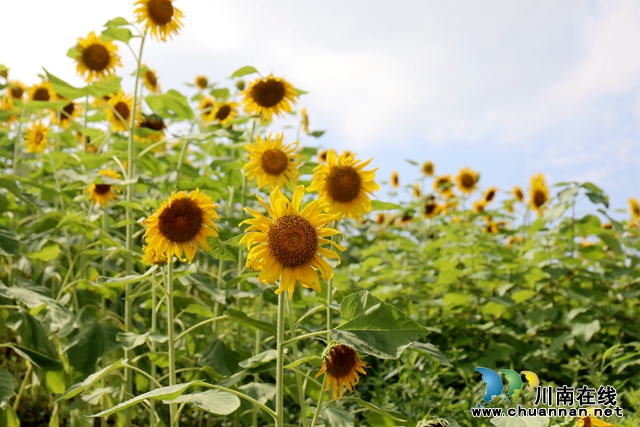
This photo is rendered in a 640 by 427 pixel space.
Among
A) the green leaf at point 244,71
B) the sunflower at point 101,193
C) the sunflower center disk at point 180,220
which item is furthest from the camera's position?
the sunflower at point 101,193

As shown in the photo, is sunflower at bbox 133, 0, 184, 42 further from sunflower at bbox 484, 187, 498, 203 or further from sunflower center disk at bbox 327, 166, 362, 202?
sunflower at bbox 484, 187, 498, 203

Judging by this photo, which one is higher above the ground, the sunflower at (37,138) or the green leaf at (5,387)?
the sunflower at (37,138)

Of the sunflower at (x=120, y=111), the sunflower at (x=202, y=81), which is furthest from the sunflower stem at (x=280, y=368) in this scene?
the sunflower at (x=202, y=81)

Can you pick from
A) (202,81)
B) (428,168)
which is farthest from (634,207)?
(202,81)

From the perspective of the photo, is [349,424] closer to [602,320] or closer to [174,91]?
[174,91]

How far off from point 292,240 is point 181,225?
0.54 meters

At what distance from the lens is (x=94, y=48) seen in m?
3.80

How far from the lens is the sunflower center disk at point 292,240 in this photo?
1690 mm

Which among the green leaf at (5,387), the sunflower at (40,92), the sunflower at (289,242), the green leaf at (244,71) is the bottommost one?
the green leaf at (5,387)

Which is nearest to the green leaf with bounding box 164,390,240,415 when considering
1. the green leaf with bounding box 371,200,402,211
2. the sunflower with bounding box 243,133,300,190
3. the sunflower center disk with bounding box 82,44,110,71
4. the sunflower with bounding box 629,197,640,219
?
the green leaf with bounding box 371,200,402,211

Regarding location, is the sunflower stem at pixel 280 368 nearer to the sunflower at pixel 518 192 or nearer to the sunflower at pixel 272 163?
the sunflower at pixel 272 163

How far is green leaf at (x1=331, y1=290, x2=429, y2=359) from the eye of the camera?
4.99ft

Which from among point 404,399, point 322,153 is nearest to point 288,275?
point 404,399

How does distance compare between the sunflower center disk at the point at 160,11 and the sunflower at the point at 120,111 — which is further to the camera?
the sunflower at the point at 120,111
